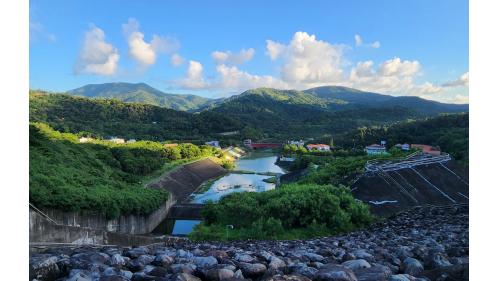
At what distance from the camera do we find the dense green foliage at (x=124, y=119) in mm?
71875


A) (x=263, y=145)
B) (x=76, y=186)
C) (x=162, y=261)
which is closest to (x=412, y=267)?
(x=162, y=261)

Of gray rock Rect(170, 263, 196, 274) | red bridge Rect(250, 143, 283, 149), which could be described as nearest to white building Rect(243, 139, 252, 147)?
red bridge Rect(250, 143, 283, 149)

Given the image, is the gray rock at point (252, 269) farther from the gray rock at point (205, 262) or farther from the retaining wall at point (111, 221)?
the retaining wall at point (111, 221)

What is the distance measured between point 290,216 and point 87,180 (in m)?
12.5

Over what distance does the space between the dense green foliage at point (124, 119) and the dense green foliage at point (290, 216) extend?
5771 centimetres

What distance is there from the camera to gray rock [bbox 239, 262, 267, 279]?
2.71 meters

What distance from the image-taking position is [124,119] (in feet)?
284

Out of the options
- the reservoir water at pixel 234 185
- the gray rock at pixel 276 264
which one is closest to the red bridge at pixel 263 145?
the reservoir water at pixel 234 185

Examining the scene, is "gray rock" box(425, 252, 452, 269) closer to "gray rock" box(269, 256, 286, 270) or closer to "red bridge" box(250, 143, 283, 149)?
"gray rock" box(269, 256, 286, 270)

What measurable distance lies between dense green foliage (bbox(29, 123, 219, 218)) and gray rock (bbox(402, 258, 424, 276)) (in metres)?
13.3

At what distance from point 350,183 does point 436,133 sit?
3715 cm

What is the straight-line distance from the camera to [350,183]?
1922 cm

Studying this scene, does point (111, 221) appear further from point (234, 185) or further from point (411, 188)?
point (234, 185)
